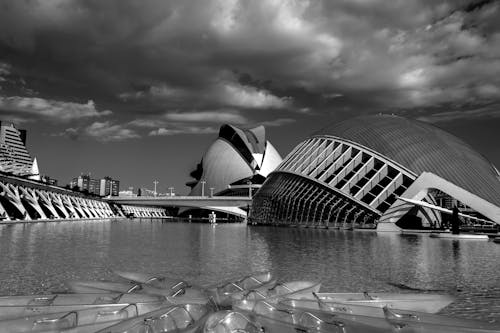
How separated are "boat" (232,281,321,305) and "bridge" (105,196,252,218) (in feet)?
360

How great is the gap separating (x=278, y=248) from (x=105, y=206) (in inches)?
4298

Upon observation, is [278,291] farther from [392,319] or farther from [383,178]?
[383,178]

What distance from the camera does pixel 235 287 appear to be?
49.6ft

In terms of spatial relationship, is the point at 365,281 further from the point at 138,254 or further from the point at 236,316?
the point at 138,254

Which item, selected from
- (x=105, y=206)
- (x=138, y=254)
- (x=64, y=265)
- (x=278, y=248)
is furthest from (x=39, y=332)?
(x=105, y=206)

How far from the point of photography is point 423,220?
6406cm

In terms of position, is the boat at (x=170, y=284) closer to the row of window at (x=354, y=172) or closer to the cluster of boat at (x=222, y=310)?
the cluster of boat at (x=222, y=310)

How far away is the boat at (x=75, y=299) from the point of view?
1249cm

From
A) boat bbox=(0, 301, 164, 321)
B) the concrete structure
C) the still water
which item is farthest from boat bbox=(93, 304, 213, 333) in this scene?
the concrete structure

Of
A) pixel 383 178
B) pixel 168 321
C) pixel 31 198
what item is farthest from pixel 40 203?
pixel 168 321

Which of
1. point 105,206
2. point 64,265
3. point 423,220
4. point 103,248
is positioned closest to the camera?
point 64,265

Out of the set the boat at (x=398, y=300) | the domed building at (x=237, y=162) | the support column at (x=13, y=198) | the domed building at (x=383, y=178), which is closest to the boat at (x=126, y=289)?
the boat at (x=398, y=300)

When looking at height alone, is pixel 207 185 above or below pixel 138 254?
above

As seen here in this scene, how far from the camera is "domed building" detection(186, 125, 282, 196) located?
485 feet
